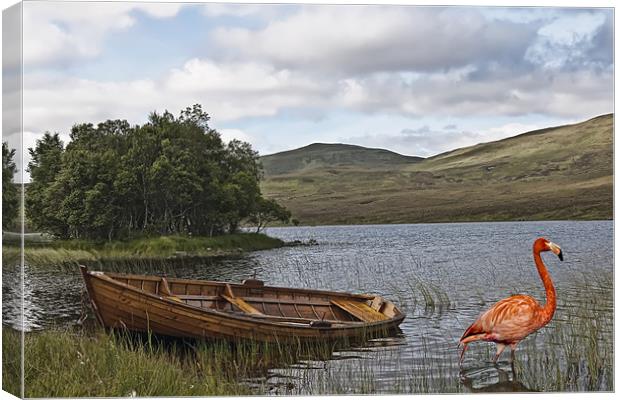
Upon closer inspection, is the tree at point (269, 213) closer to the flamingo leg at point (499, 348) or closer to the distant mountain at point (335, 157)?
the distant mountain at point (335, 157)

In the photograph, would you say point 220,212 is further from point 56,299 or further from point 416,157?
point 416,157

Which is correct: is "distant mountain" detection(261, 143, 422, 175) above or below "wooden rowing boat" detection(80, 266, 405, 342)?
above

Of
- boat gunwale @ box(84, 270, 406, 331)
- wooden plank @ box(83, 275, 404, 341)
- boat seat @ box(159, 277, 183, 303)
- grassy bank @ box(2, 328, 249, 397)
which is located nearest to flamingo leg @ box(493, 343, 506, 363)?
boat gunwale @ box(84, 270, 406, 331)

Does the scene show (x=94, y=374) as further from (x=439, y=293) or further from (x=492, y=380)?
(x=439, y=293)

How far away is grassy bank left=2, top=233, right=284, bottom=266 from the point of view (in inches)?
378

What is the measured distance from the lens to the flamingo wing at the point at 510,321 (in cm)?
874

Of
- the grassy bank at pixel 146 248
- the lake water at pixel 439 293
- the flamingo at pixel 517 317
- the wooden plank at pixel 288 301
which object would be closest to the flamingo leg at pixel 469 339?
the flamingo at pixel 517 317

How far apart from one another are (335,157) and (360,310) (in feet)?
7.69

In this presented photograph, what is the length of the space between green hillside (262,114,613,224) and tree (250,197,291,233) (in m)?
0.31

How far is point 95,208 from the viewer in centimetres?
1062

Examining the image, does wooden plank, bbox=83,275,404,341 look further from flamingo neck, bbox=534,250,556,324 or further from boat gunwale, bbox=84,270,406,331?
flamingo neck, bbox=534,250,556,324

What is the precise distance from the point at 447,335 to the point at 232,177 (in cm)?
367

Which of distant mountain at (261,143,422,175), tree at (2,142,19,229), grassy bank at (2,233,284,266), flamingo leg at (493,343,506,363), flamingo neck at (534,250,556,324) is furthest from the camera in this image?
distant mountain at (261,143,422,175)

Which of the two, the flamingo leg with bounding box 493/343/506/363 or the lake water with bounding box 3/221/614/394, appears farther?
the flamingo leg with bounding box 493/343/506/363
